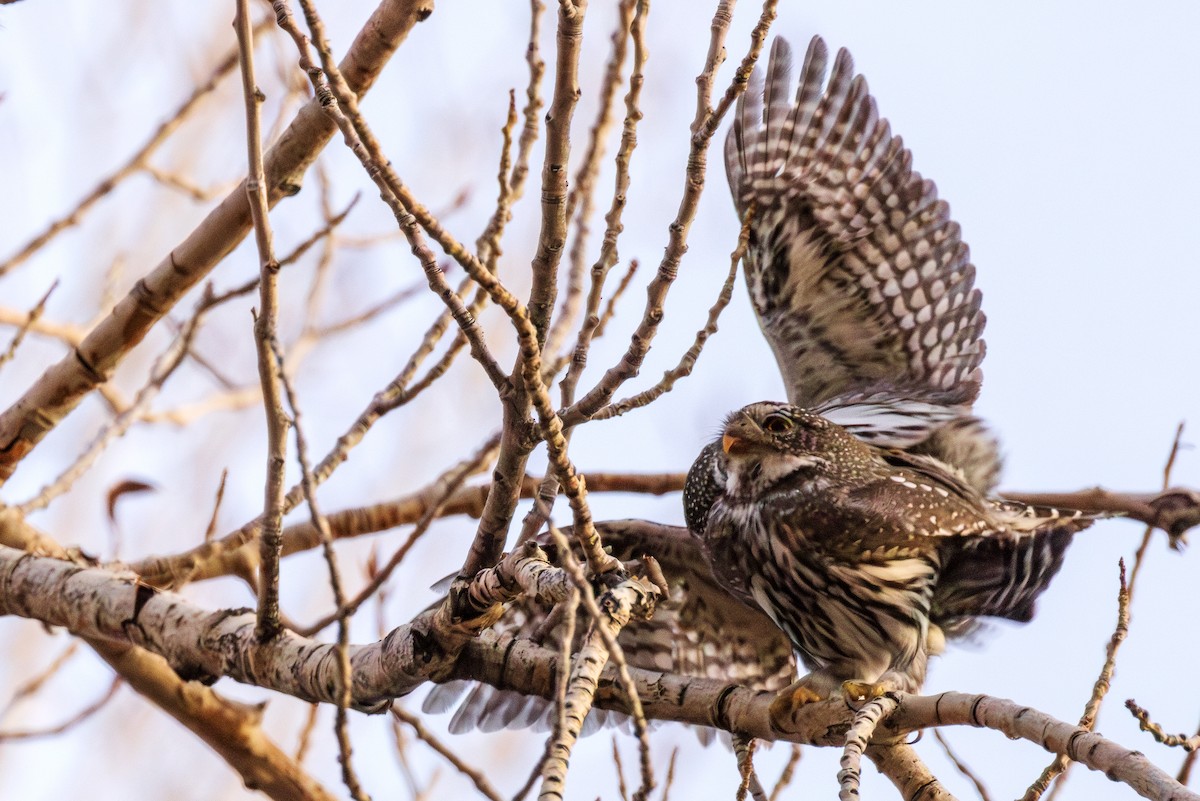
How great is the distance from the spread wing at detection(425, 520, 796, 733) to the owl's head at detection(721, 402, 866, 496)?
394 mm

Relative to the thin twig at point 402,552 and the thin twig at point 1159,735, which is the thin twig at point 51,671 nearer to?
the thin twig at point 402,552

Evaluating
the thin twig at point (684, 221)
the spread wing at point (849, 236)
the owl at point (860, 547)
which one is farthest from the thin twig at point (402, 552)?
the spread wing at point (849, 236)

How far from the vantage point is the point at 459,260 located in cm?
221

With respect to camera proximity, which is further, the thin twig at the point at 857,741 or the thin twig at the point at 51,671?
the thin twig at the point at 51,671

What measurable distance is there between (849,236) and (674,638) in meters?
1.69

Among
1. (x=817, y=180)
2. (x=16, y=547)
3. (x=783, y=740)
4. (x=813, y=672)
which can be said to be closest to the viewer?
(x=783, y=740)

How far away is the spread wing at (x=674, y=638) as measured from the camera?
14.5 feet

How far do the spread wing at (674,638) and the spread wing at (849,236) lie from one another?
935mm

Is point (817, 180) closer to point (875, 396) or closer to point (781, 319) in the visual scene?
point (781, 319)

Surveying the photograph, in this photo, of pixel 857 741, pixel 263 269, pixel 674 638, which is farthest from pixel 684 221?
pixel 674 638

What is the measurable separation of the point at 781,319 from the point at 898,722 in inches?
78.7

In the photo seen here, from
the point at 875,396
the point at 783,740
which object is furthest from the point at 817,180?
the point at 783,740

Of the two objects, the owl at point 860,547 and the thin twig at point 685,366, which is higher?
the thin twig at point 685,366

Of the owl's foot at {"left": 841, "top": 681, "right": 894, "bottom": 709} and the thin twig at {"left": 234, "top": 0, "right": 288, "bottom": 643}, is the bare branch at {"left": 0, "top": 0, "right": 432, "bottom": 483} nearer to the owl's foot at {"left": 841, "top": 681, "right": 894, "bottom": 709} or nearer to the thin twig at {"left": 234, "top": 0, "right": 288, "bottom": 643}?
the thin twig at {"left": 234, "top": 0, "right": 288, "bottom": 643}
